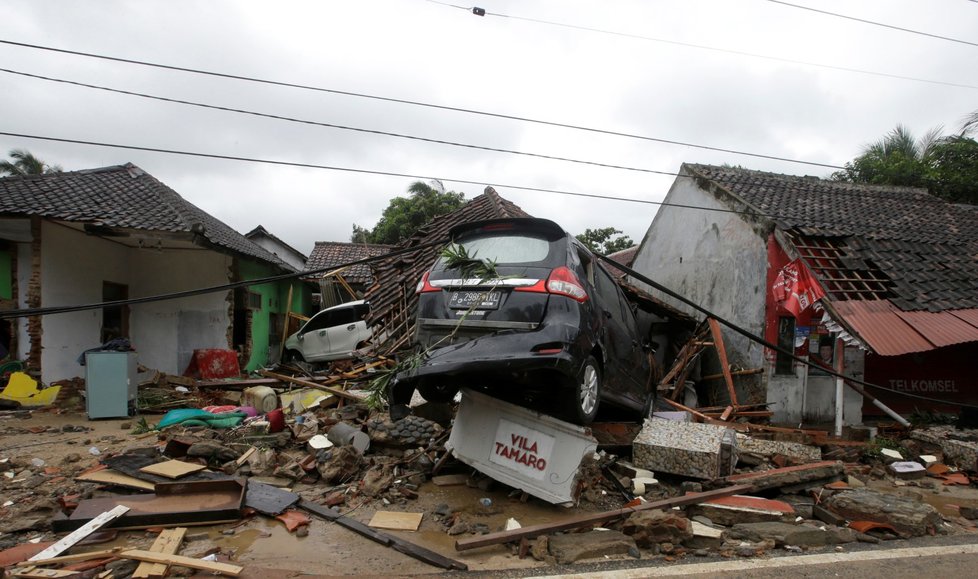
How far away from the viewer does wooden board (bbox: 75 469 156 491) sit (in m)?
4.68

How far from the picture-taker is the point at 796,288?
956cm

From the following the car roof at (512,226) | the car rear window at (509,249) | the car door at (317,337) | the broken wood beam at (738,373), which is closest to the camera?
the car rear window at (509,249)

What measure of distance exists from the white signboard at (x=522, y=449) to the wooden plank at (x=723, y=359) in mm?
6642

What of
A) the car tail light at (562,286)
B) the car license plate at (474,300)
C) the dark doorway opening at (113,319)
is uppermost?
the car tail light at (562,286)

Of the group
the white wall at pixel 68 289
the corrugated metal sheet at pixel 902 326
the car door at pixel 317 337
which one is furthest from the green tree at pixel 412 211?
the corrugated metal sheet at pixel 902 326

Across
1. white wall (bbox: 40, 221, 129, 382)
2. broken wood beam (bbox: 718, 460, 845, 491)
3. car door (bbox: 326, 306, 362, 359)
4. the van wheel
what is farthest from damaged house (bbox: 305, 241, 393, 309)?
broken wood beam (bbox: 718, 460, 845, 491)

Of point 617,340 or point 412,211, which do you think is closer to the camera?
point 617,340

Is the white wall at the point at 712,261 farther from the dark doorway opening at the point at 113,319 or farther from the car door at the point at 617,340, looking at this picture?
the dark doorway opening at the point at 113,319

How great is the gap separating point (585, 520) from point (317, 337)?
12.1 meters

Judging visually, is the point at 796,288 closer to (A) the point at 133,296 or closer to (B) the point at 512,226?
(B) the point at 512,226

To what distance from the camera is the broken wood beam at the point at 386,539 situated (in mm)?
3699

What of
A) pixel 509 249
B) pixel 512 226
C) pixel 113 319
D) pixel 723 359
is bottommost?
pixel 723 359

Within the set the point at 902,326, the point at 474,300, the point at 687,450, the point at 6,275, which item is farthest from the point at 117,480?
the point at 902,326

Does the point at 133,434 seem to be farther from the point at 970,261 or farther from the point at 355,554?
the point at 970,261
